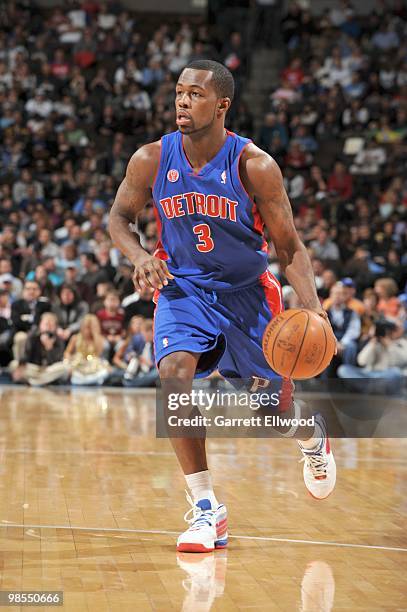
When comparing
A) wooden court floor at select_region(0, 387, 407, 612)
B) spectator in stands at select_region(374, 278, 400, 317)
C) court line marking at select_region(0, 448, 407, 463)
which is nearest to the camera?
wooden court floor at select_region(0, 387, 407, 612)

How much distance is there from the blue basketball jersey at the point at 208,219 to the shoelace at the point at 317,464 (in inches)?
37.2

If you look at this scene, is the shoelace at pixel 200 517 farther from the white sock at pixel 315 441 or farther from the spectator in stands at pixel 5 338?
the spectator in stands at pixel 5 338

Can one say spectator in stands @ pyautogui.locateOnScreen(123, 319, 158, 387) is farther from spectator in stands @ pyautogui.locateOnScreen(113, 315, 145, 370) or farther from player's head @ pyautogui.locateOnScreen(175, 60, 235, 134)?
player's head @ pyautogui.locateOnScreen(175, 60, 235, 134)

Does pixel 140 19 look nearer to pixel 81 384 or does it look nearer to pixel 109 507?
pixel 81 384

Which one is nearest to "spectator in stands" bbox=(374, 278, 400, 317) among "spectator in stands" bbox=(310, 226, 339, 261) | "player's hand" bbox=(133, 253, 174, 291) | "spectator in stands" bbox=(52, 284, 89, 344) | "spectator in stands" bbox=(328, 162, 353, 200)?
"spectator in stands" bbox=(310, 226, 339, 261)

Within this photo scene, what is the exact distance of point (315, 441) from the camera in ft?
16.3

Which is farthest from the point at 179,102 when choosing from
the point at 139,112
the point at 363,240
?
the point at 139,112

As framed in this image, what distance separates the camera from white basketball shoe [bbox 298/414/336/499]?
16.5 ft

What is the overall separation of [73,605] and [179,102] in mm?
2190

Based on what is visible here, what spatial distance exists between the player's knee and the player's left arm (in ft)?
2.03

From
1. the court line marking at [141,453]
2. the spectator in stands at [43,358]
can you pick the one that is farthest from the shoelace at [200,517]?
the spectator in stands at [43,358]

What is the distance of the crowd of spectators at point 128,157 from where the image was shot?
37.7 ft

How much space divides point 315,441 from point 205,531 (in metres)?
0.82

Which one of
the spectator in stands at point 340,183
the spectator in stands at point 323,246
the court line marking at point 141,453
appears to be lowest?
the court line marking at point 141,453
